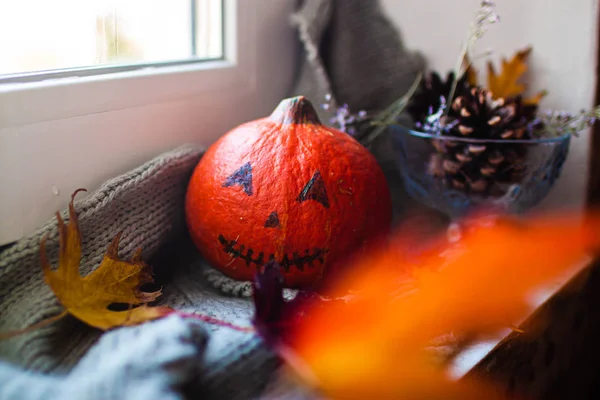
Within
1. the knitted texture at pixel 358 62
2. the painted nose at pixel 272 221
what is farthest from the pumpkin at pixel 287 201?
the knitted texture at pixel 358 62

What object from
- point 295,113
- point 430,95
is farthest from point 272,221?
point 430,95

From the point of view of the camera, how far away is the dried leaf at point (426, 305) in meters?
0.47

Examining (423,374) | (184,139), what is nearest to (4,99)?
(184,139)

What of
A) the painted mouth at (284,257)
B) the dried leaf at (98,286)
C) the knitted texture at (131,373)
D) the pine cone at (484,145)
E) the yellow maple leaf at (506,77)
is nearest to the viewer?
the knitted texture at (131,373)

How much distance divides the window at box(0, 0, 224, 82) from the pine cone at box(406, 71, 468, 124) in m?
0.30

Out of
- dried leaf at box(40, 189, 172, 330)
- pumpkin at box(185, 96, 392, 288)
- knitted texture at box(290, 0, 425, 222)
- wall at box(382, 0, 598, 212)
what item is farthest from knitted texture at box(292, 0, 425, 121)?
dried leaf at box(40, 189, 172, 330)

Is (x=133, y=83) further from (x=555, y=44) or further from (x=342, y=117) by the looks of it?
(x=555, y=44)

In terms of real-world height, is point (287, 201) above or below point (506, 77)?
below

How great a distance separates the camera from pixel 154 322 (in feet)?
1.45

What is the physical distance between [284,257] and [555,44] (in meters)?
0.58

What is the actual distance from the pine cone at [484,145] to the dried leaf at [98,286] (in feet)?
1.43

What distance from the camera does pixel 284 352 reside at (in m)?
0.45

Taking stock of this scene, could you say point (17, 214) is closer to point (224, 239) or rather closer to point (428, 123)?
point (224, 239)

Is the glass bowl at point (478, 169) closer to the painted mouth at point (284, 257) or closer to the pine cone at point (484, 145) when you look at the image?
the pine cone at point (484, 145)
